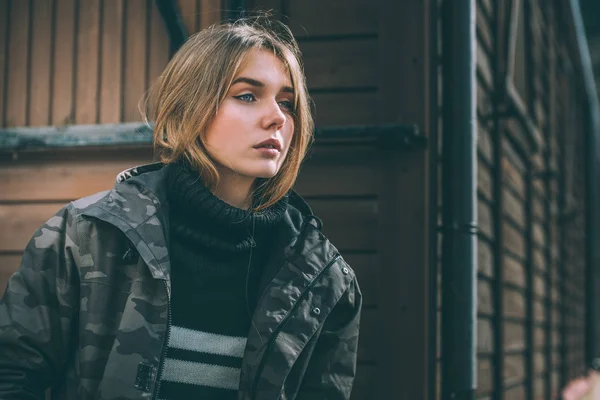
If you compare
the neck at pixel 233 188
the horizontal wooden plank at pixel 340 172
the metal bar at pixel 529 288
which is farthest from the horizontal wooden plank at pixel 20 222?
the metal bar at pixel 529 288

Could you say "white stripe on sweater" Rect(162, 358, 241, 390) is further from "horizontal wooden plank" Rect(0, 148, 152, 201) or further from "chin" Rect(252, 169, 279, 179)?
"horizontal wooden plank" Rect(0, 148, 152, 201)

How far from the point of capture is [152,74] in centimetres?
350

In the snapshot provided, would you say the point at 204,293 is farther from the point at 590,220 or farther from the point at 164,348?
the point at 590,220

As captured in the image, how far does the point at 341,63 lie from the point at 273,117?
1.27 metres

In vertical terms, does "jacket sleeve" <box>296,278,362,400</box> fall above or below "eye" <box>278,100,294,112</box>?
below

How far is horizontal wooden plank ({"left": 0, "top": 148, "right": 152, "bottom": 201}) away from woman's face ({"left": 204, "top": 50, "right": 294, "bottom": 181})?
1400 millimetres

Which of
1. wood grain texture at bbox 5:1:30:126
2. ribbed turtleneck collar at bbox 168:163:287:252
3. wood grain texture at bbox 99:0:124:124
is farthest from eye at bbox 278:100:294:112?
wood grain texture at bbox 5:1:30:126

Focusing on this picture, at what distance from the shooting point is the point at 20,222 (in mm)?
3574

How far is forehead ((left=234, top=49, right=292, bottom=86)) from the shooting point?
6.91 ft

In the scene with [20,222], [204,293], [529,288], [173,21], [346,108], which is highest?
[173,21]

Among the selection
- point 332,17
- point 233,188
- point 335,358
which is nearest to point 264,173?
point 233,188

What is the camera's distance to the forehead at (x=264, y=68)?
2105mm

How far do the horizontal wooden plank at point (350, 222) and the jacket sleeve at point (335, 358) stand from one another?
0.87 metres

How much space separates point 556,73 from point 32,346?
748 centimetres
